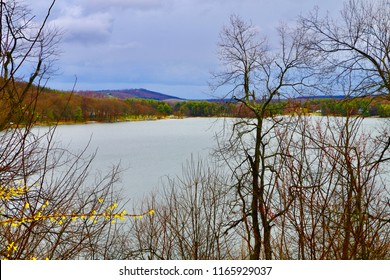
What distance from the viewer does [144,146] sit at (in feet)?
72.5

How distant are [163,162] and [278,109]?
9.57 meters

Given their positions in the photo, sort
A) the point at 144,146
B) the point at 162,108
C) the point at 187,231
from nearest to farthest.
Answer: the point at 187,231
the point at 144,146
the point at 162,108

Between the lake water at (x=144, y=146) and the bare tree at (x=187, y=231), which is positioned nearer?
the bare tree at (x=187, y=231)

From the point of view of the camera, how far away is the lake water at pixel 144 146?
13180mm

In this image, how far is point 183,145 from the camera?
71.1ft

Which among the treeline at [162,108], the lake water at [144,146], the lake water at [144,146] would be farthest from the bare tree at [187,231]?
the treeline at [162,108]

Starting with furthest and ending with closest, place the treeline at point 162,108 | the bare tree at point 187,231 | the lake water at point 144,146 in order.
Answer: the lake water at point 144,146 < the bare tree at point 187,231 < the treeline at point 162,108

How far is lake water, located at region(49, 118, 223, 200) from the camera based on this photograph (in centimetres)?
1318

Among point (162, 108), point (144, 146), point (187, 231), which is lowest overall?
point (187, 231)

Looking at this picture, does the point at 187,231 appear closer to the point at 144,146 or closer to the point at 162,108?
the point at 144,146

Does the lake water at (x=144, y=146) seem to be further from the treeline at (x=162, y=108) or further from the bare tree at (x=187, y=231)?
the bare tree at (x=187, y=231)

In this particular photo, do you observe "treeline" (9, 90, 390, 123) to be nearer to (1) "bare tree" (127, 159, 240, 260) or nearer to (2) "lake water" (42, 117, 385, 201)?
(2) "lake water" (42, 117, 385, 201)

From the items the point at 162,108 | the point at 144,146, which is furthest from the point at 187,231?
the point at 162,108
